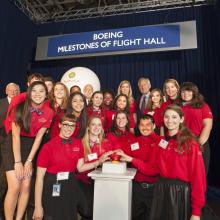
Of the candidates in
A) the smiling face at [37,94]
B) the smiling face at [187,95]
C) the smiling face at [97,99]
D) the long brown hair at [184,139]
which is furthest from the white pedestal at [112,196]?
the smiling face at [97,99]

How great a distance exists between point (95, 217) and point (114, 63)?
15.4ft

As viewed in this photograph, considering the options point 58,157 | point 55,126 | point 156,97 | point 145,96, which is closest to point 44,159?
point 58,157

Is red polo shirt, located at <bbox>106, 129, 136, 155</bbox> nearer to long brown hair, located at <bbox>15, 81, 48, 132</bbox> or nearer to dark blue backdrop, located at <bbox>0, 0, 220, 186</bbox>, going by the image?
long brown hair, located at <bbox>15, 81, 48, 132</bbox>

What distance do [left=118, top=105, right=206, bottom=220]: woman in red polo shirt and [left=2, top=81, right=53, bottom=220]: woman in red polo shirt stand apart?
3.56 feet

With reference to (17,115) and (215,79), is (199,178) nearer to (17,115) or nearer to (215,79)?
(17,115)

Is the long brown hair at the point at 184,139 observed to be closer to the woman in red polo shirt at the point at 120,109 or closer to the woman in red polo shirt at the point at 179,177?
the woman in red polo shirt at the point at 179,177

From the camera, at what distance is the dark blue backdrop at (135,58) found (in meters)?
5.12

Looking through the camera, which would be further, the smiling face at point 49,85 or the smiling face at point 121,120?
the smiling face at point 49,85

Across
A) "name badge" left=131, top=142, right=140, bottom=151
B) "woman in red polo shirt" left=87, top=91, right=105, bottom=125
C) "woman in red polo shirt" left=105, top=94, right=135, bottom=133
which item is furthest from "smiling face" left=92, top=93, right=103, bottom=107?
"name badge" left=131, top=142, right=140, bottom=151

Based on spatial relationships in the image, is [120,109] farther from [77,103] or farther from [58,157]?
[58,157]

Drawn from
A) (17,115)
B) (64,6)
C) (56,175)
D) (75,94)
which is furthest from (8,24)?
(56,175)

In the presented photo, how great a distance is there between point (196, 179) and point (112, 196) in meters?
0.62

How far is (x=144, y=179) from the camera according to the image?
2238 mm

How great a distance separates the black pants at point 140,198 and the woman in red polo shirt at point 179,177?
53 centimetres
